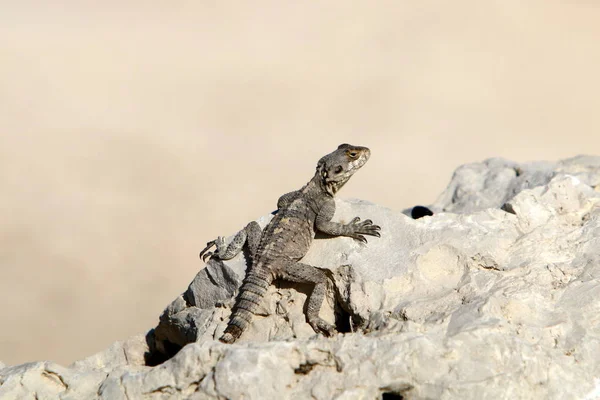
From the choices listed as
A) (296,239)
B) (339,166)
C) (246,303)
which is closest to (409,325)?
(246,303)

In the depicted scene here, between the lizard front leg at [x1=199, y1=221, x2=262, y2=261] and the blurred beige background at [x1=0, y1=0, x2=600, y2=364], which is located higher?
the blurred beige background at [x1=0, y1=0, x2=600, y2=364]

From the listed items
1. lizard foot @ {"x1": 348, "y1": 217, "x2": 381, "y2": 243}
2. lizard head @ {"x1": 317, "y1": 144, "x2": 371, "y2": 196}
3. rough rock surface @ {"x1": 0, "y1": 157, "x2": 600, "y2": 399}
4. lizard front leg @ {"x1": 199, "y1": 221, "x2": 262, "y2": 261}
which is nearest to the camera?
rough rock surface @ {"x1": 0, "y1": 157, "x2": 600, "y2": 399}

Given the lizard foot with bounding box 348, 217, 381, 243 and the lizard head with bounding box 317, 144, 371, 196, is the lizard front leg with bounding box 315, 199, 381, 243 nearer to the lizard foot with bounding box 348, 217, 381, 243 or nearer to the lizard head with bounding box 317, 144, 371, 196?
the lizard foot with bounding box 348, 217, 381, 243

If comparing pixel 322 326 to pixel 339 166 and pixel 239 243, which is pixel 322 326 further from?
pixel 339 166

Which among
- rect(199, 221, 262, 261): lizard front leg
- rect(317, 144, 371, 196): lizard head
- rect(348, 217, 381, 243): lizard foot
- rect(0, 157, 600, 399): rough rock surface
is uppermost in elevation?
rect(317, 144, 371, 196): lizard head

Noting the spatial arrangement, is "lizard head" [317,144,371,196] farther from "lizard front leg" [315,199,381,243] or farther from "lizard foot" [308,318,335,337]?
"lizard foot" [308,318,335,337]

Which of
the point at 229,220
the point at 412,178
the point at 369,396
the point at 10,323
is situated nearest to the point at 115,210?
the point at 229,220

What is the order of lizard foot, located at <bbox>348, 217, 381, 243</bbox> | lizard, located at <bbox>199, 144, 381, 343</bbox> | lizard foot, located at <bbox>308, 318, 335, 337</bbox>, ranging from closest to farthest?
lizard foot, located at <bbox>308, 318, 335, 337</bbox> → lizard, located at <bbox>199, 144, 381, 343</bbox> → lizard foot, located at <bbox>348, 217, 381, 243</bbox>

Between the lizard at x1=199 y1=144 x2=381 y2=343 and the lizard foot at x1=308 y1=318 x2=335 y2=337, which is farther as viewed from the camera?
the lizard at x1=199 y1=144 x2=381 y2=343

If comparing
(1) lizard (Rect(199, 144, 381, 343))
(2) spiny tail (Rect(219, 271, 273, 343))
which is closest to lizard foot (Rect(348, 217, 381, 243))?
(1) lizard (Rect(199, 144, 381, 343))
